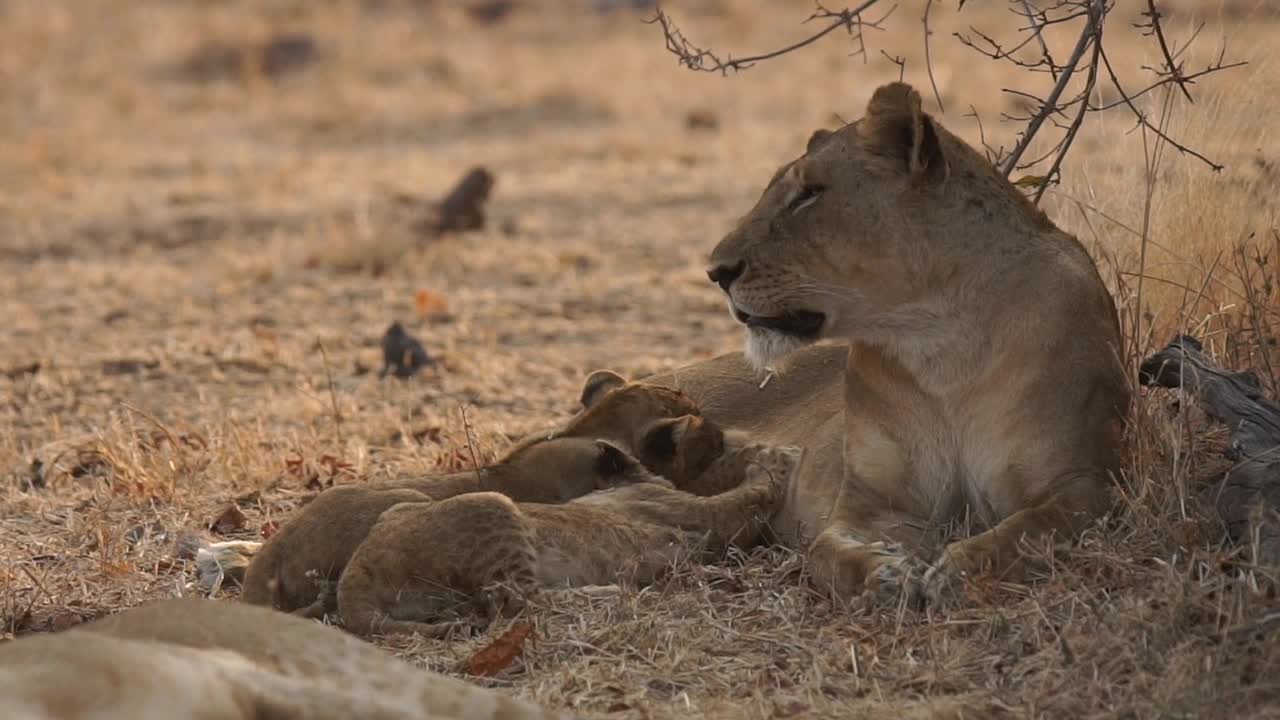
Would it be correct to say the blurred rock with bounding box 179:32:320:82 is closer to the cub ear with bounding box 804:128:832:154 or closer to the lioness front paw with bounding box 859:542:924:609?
the cub ear with bounding box 804:128:832:154

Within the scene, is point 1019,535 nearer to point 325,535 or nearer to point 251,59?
point 325,535

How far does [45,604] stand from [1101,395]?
2961 millimetres

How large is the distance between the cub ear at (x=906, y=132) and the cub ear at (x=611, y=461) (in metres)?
1.37

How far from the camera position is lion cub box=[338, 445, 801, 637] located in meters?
4.93

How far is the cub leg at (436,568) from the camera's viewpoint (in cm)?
492

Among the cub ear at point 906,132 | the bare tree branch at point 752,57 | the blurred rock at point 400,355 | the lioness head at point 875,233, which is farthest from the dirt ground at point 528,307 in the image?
the bare tree branch at point 752,57

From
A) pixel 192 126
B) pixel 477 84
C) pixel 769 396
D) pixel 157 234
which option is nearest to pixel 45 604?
pixel 769 396

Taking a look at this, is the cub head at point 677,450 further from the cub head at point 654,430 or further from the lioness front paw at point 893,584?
the lioness front paw at point 893,584

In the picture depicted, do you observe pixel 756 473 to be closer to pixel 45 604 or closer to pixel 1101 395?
pixel 1101 395

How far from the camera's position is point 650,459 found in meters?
6.05

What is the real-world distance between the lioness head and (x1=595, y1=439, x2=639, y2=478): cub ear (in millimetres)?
940

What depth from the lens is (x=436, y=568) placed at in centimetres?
495

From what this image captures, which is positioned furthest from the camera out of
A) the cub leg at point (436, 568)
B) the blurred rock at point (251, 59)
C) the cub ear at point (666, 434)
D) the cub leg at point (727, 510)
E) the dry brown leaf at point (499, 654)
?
the blurred rock at point (251, 59)

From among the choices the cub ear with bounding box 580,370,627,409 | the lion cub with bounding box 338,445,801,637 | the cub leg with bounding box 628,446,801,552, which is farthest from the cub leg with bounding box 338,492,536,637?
the cub ear with bounding box 580,370,627,409
